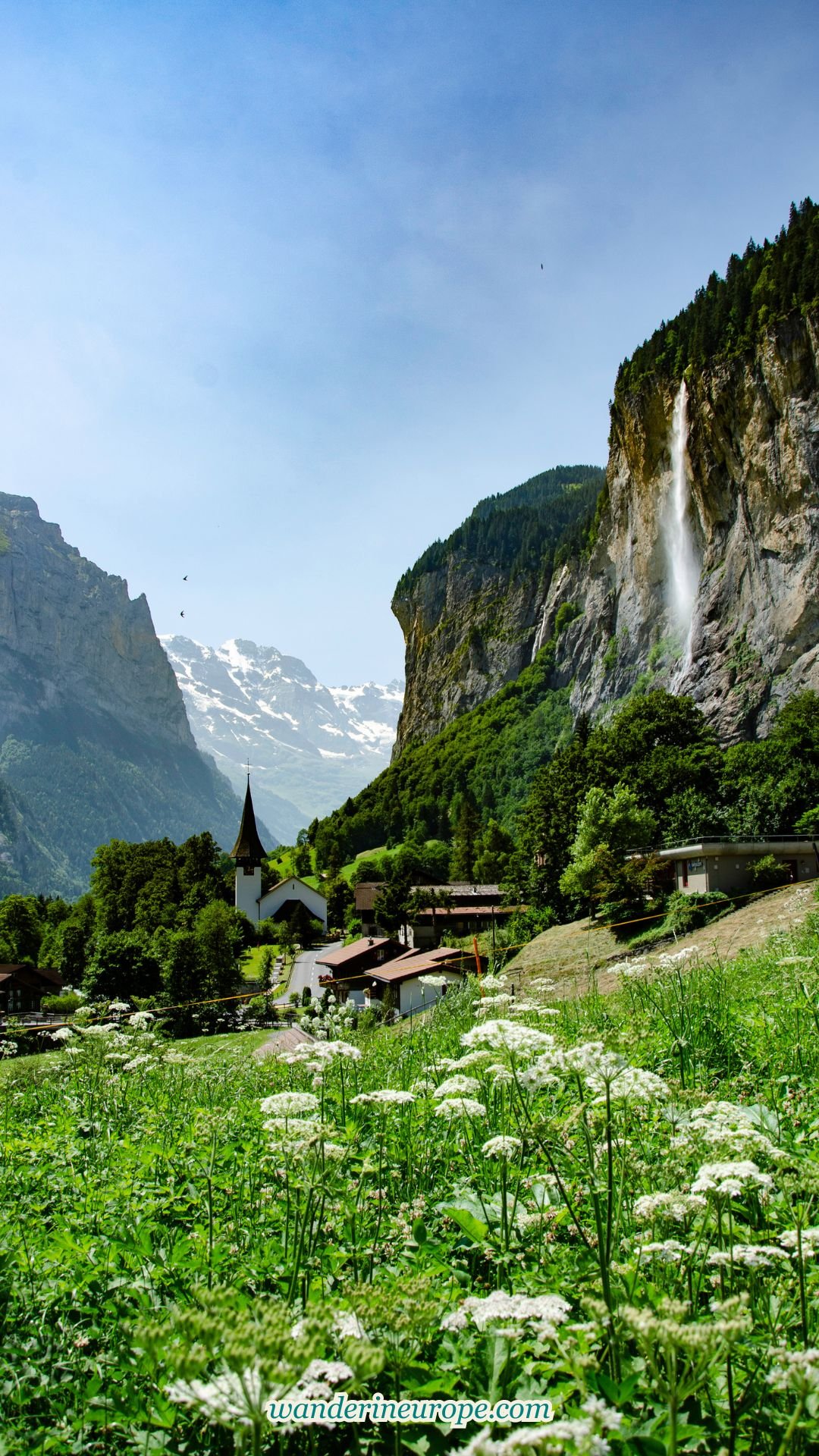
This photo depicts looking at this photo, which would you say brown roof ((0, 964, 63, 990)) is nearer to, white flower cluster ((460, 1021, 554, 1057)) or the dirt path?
the dirt path

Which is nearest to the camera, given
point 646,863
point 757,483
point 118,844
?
point 646,863

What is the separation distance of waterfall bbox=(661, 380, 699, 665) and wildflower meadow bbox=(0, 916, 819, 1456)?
3277 inches

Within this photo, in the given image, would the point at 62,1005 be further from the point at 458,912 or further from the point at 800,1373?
the point at 800,1373

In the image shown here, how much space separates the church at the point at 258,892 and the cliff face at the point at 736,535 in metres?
45.8

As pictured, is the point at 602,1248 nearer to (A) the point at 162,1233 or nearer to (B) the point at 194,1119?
(A) the point at 162,1233

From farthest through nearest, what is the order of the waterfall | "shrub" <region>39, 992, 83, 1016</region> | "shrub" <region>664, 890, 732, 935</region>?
the waterfall, "shrub" <region>39, 992, 83, 1016</region>, "shrub" <region>664, 890, 732, 935</region>

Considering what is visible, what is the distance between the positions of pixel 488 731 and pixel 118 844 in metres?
77.2

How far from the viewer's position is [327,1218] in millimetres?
4672

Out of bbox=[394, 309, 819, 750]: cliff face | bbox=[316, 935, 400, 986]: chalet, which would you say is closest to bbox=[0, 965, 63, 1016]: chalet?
bbox=[316, 935, 400, 986]: chalet

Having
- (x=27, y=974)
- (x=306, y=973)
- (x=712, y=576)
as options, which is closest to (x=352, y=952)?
(x=306, y=973)

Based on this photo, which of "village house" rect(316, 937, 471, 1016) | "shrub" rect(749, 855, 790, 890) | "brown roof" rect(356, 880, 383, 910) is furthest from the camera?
"brown roof" rect(356, 880, 383, 910)

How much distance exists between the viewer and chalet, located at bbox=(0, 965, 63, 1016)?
67.1m

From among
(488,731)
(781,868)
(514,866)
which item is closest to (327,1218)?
(781,868)

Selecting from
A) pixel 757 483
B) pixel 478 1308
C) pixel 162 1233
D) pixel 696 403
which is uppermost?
pixel 696 403
